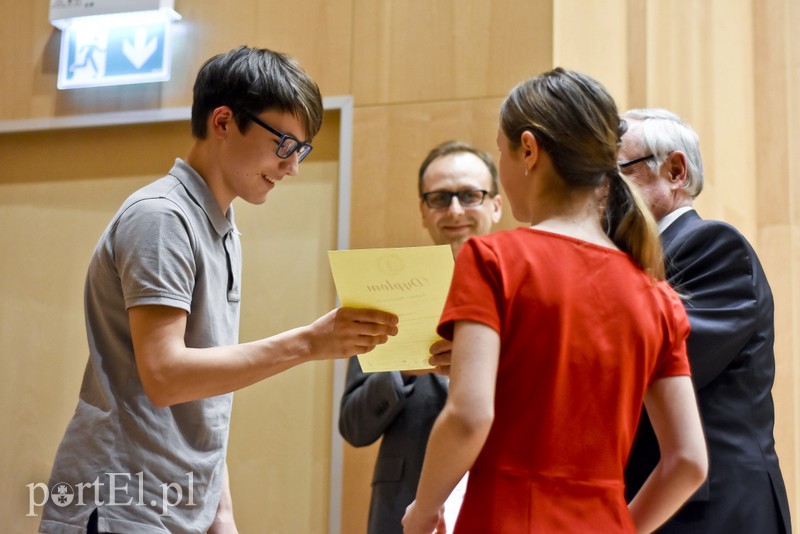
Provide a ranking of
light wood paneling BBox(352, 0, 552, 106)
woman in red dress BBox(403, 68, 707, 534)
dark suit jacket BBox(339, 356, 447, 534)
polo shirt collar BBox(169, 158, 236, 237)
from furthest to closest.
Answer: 1. light wood paneling BBox(352, 0, 552, 106)
2. dark suit jacket BBox(339, 356, 447, 534)
3. polo shirt collar BBox(169, 158, 236, 237)
4. woman in red dress BBox(403, 68, 707, 534)

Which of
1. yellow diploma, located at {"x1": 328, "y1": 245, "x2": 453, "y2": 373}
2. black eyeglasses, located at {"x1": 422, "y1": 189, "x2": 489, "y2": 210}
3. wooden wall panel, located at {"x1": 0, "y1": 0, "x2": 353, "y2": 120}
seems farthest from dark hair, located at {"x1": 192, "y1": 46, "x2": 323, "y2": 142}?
wooden wall panel, located at {"x1": 0, "y1": 0, "x2": 353, "y2": 120}

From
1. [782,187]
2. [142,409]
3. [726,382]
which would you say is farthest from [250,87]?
[782,187]

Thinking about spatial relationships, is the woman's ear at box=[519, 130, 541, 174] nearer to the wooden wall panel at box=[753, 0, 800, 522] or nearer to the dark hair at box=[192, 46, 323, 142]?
the dark hair at box=[192, 46, 323, 142]

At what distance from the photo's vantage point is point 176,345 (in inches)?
69.6

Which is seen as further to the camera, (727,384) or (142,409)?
(727,384)

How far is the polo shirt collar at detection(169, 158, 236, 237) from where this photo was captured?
1.97 meters

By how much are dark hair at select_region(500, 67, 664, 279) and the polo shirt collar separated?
26.0 inches

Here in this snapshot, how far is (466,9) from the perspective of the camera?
12.5 feet

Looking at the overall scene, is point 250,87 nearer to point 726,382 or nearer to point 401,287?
point 401,287

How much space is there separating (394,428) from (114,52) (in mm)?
2254

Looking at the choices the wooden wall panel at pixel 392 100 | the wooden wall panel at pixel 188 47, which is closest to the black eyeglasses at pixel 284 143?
the wooden wall panel at pixel 392 100

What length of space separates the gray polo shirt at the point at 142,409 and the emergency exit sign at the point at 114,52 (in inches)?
93.0

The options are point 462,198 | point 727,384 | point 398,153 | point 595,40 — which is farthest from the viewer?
point 595,40

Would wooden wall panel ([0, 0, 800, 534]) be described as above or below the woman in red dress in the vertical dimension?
above
